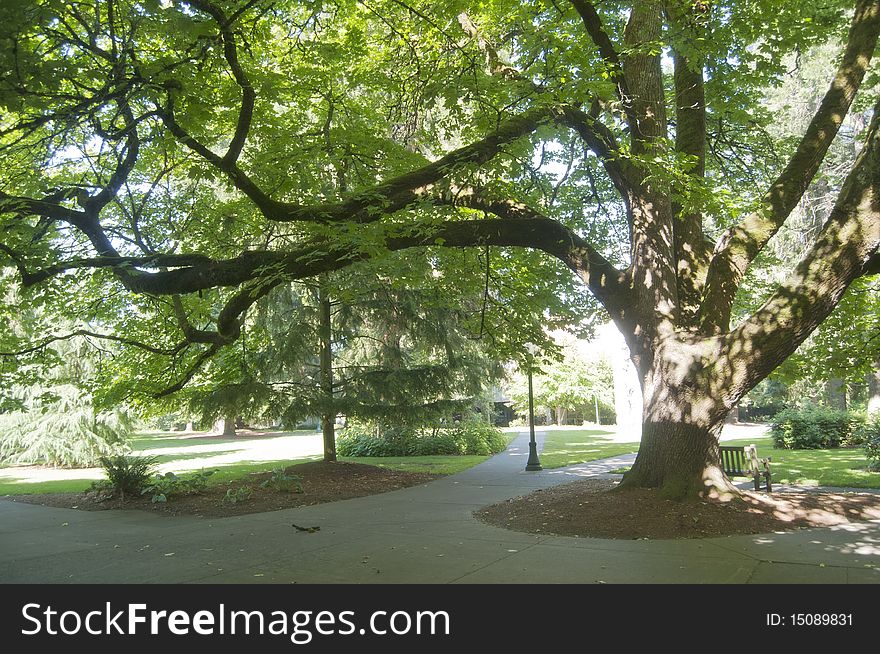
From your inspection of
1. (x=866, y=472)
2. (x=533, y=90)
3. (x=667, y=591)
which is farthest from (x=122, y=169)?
(x=866, y=472)

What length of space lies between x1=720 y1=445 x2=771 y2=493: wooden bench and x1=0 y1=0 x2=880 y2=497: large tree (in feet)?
9.16

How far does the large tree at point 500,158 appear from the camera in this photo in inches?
293

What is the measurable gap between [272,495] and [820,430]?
19.1m

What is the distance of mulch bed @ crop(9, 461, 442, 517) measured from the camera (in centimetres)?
1166

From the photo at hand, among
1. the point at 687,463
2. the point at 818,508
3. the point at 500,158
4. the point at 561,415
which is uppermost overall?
the point at 500,158

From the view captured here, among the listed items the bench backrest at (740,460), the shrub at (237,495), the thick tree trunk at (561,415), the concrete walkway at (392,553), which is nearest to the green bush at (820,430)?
the bench backrest at (740,460)

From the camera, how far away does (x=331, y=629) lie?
4.68 metres

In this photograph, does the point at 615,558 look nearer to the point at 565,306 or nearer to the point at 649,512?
the point at 649,512

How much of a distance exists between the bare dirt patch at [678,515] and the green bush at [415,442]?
13.4 m

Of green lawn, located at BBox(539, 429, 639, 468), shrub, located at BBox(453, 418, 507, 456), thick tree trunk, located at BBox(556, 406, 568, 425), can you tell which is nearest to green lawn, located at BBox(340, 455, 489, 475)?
shrub, located at BBox(453, 418, 507, 456)

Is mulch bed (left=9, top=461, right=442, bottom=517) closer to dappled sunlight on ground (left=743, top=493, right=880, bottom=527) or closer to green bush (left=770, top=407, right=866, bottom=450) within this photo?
dappled sunlight on ground (left=743, top=493, right=880, bottom=527)

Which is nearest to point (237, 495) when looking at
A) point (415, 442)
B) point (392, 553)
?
point (392, 553)

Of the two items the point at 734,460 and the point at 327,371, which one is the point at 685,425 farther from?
the point at 327,371

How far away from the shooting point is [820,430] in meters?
21.5
